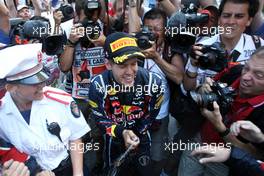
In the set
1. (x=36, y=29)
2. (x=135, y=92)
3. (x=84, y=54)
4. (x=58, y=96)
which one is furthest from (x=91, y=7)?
(x=58, y=96)

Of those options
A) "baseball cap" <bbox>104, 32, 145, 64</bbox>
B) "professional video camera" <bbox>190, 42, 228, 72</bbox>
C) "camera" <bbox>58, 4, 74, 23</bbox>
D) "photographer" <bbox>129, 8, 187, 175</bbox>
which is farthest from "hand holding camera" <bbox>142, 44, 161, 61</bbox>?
"camera" <bbox>58, 4, 74, 23</bbox>

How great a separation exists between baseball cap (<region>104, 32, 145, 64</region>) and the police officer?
44cm

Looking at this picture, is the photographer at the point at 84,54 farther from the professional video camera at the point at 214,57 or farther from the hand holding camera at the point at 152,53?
the professional video camera at the point at 214,57

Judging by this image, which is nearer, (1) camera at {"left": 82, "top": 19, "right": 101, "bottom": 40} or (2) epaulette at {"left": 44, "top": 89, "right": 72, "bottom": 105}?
(2) epaulette at {"left": 44, "top": 89, "right": 72, "bottom": 105}

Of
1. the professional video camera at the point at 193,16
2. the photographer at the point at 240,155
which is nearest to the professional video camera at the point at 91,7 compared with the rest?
the professional video camera at the point at 193,16

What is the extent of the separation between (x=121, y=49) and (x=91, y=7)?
2.52ft

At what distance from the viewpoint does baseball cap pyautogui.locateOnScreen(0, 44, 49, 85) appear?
1.63 meters

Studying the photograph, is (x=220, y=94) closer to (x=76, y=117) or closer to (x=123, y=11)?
(x=76, y=117)

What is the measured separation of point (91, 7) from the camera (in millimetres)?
2668

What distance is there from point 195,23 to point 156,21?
0.39m

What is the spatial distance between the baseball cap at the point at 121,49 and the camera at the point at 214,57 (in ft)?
1.40

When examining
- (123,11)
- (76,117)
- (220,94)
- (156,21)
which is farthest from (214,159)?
(123,11)

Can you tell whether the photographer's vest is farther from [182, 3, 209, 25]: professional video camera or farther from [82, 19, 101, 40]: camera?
[82, 19, 101, 40]: camera

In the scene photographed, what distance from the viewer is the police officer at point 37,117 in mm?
1712
